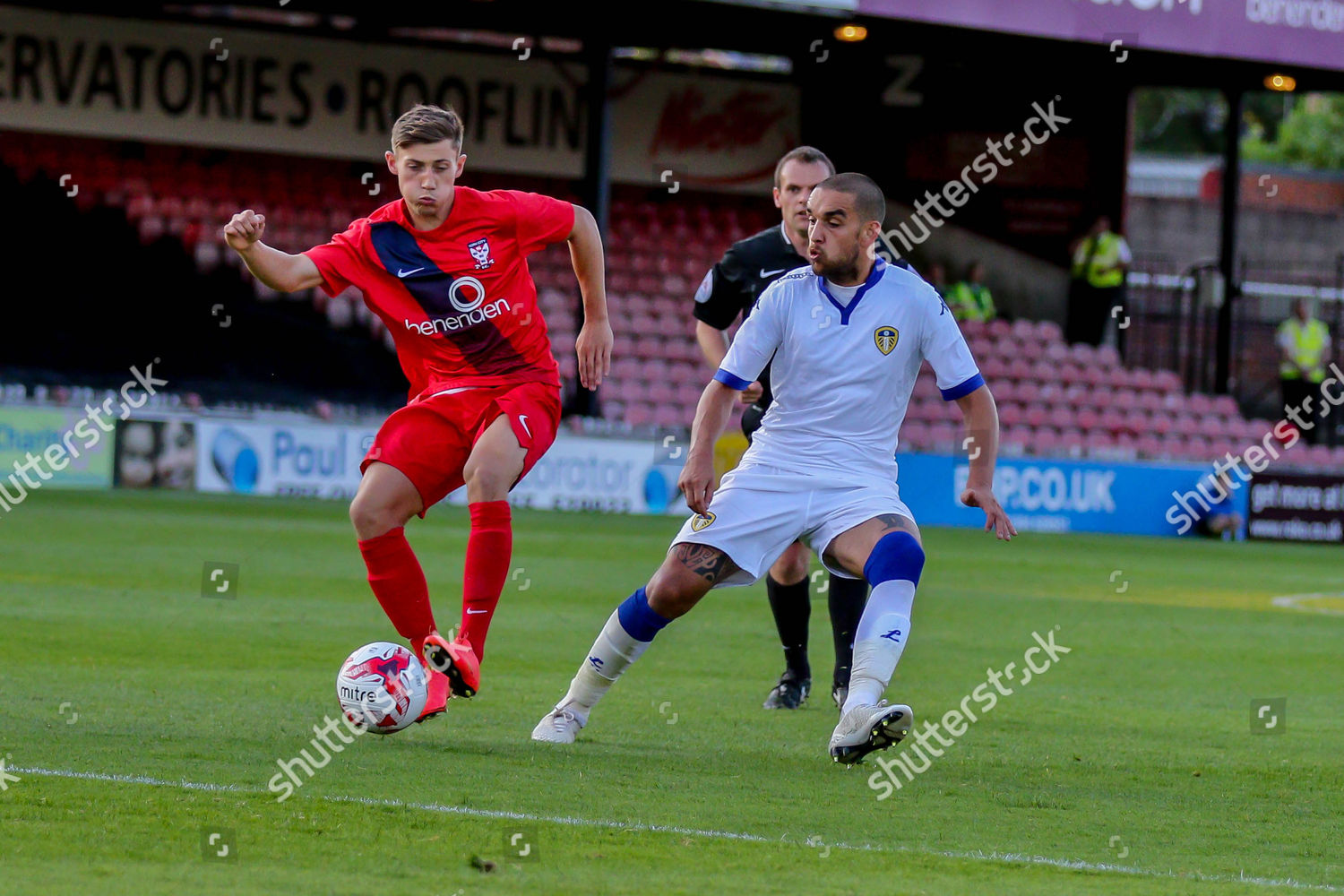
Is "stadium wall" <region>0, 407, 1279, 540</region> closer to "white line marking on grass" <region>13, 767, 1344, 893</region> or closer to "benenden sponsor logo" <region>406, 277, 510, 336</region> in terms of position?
"benenden sponsor logo" <region>406, 277, 510, 336</region>

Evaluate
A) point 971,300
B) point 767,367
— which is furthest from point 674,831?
point 971,300

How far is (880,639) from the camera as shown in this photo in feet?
18.3

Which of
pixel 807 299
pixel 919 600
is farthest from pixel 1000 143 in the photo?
pixel 807 299

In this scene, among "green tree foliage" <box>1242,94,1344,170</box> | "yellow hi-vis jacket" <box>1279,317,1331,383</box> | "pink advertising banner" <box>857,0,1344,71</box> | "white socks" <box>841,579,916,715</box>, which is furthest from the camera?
"green tree foliage" <box>1242,94,1344,170</box>

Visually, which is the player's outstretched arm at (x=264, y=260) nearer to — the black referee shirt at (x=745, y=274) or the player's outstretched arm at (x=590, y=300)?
the player's outstretched arm at (x=590, y=300)

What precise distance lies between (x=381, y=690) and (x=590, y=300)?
177cm

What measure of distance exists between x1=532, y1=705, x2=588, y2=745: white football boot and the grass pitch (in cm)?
8

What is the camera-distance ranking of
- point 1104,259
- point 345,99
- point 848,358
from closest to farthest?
1. point 848,358
2. point 345,99
3. point 1104,259

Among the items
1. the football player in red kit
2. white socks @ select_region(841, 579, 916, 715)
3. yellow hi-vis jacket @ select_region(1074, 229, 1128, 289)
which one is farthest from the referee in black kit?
yellow hi-vis jacket @ select_region(1074, 229, 1128, 289)

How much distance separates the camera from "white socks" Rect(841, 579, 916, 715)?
546cm

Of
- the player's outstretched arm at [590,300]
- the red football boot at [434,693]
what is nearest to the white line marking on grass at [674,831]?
the red football boot at [434,693]

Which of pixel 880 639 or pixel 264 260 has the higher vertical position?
pixel 264 260

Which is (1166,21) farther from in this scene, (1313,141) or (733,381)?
(1313,141)

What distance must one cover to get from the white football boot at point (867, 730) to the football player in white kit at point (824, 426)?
0.52 metres
